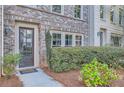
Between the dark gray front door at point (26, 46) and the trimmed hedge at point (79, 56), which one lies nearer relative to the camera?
the trimmed hedge at point (79, 56)

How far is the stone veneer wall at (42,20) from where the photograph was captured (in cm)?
815

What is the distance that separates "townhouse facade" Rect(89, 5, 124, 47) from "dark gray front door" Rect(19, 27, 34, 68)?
5680 millimetres

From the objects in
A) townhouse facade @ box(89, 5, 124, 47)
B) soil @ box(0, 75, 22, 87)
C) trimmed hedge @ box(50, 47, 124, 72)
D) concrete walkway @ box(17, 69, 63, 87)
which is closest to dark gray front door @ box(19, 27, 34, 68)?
trimmed hedge @ box(50, 47, 124, 72)

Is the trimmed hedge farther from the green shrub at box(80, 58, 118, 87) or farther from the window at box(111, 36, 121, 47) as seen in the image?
the window at box(111, 36, 121, 47)

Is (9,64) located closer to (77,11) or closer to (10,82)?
(10,82)

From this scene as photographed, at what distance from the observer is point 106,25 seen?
1563cm

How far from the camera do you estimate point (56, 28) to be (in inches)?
418

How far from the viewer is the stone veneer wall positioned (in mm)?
8148

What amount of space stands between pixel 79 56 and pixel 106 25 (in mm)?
7853

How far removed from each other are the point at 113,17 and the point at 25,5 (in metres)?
10.5

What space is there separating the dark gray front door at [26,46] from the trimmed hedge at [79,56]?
1.68m

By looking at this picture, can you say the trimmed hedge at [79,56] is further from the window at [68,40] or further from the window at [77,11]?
the window at [77,11]

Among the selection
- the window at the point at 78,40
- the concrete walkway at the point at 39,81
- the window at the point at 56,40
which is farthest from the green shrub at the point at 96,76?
the window at the point at 78,40
